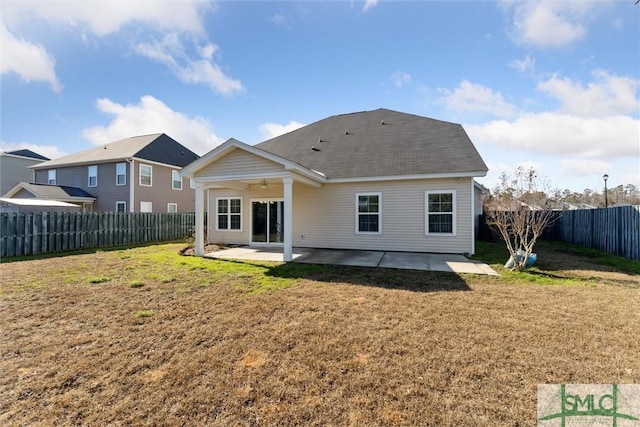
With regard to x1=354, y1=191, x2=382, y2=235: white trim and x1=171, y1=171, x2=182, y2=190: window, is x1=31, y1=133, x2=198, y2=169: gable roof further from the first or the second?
x1=354, y1=191, x2=382, y2=235: white trim

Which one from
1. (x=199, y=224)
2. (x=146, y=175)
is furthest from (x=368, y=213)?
(x=146, y=175)

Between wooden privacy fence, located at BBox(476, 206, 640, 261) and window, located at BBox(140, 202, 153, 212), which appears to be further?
window, located at BBox(140, 202, 153, 212)

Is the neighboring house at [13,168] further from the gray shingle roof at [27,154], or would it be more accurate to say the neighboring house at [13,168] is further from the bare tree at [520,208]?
the bare tree at [520,208]

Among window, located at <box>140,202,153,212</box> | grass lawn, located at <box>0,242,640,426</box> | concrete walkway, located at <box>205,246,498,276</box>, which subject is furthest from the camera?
window, located at <box>140,202,153,212</box>

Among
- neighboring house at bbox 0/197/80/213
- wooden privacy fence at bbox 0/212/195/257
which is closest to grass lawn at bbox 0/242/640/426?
wooden privacy fence at bbox 0/212/195/257

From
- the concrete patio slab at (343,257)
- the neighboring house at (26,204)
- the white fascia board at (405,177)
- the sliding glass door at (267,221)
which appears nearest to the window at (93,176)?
the neighboring house at (26,204)

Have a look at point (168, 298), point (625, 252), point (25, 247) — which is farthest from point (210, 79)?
point (625, 252)

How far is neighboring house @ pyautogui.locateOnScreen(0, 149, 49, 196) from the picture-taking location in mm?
25031

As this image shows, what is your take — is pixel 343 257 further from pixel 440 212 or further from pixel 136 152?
pixel 136 152

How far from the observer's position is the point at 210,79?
13641 mm

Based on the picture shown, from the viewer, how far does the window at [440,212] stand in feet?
35.0

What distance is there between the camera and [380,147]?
13.3 meters

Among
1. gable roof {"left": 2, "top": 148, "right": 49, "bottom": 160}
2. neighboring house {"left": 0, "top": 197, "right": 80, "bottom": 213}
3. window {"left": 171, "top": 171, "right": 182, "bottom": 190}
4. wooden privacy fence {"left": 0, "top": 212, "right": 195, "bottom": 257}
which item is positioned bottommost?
wooden privacy fence {"left": 0, "top": 212, "right": 195, "bottom": 257}

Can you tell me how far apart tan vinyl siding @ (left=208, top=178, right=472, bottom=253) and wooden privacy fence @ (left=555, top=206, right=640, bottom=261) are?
17.9 feet
